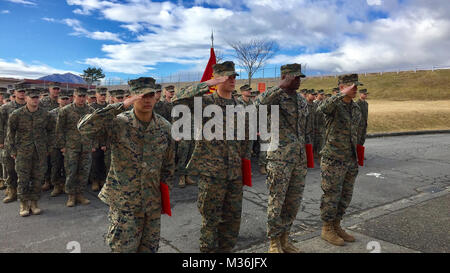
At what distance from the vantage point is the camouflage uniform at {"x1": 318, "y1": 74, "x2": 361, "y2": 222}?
163 inches

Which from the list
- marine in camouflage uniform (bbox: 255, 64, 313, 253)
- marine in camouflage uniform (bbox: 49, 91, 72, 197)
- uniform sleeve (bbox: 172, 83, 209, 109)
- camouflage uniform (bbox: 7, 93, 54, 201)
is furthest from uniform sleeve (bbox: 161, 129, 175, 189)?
marine in camouflage uniform (bbox: 49, 91, 72, 197)

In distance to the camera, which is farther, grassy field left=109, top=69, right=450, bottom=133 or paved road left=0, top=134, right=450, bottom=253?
grassy field left=109, top=69, right=450, bottom=133

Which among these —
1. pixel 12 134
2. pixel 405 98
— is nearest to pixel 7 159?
pixel 12 134

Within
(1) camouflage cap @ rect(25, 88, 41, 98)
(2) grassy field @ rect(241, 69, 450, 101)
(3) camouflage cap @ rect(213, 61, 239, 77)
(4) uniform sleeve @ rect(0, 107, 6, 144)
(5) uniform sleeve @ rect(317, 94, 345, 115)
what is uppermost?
(2) grassy field @ rect(241, 69, 450, 101)

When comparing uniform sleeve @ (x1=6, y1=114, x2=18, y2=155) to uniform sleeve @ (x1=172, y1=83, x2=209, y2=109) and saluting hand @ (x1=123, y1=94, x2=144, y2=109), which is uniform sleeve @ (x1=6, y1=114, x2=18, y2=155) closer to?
uniform sleeve @ (x1=172, y1=83, x2=209, y2=109)

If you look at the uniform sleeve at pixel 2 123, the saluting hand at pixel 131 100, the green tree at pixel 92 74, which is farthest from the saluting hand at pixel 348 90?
the green tree at pixel 92 74

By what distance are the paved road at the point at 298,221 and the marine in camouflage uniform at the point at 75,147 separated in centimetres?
40

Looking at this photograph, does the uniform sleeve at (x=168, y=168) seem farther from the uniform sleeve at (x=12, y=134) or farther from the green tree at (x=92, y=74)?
the green tree at (x=92, y=74)

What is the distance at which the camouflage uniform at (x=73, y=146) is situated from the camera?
5867 millimetres

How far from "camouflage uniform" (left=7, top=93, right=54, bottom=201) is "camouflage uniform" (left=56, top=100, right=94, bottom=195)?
0.34 metres

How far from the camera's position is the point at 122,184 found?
2750 mm

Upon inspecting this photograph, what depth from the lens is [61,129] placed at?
5984 mm

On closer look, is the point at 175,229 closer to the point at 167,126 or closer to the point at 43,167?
the point at 167,126

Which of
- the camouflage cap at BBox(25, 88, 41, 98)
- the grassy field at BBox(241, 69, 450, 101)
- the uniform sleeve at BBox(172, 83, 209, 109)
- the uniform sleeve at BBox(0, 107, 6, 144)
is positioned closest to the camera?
the uniform sleeve at BBox(172, 83, 209, 109)
